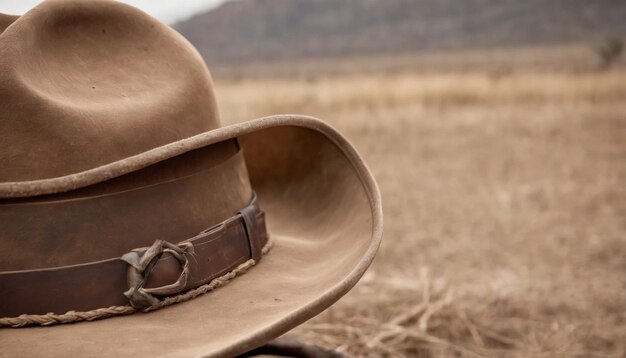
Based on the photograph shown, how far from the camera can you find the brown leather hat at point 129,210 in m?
0.92

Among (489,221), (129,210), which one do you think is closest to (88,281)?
(129,210)

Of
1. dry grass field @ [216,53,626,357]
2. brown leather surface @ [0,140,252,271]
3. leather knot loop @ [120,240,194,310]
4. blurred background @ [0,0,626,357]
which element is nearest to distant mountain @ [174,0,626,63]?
blurred background @ [0,0,626,357]

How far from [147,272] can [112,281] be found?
0.07 m

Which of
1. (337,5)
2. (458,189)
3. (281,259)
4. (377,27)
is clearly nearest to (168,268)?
(281,259)

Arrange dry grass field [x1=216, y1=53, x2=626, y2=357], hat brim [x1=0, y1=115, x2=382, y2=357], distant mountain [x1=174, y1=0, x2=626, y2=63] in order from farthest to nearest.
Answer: distant mountain [x1=174, y1=0, x2=626, y2=63] → dry grass field [x1=216, y1=53, x2=626, y2=357] → hat brim [x1=0, y1=115, x2=382, y2=357]

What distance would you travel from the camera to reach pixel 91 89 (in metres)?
1.07

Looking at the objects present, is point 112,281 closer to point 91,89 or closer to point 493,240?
point 91,89

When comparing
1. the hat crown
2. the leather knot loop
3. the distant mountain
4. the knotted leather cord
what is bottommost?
the knotted leather cord

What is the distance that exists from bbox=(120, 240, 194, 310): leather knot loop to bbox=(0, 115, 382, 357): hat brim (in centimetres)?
4

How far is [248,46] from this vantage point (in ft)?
291

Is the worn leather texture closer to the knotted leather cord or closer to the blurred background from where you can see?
the knotted leather cord

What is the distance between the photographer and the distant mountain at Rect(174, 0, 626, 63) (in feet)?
233

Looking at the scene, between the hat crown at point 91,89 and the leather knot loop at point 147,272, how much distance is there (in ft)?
0.59

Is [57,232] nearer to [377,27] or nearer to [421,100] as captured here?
[421,100]
